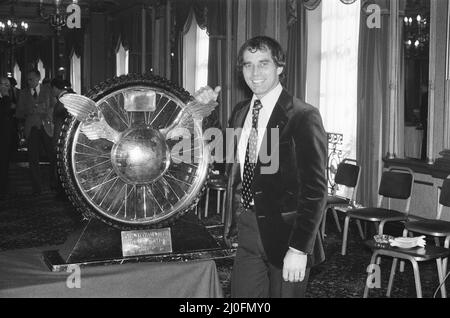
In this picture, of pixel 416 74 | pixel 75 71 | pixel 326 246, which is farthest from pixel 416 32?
A: pixel 75 71

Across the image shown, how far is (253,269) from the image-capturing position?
2135 mm

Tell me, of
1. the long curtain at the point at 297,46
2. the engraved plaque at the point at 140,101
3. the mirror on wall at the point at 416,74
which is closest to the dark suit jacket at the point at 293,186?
the engraved plaque at the point at 140,101

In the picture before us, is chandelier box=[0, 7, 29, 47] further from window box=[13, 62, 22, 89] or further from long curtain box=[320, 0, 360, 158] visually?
long curtain box=[320, 0, 360, 158]

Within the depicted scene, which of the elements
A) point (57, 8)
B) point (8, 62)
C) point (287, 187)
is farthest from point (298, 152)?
point (8, 62)

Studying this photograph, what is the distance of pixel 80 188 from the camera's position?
1978 mm

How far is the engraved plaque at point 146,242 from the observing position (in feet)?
6.75

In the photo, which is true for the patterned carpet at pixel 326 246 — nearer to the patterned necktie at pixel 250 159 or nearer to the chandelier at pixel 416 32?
the patterned necktie at pixel 250 159

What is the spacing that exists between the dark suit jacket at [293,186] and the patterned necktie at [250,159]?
3 cm

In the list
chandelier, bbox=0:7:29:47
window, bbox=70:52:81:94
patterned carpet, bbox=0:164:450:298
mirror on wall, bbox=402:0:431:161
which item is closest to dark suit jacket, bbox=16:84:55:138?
patterned carpet, bbox=0:164:450:298

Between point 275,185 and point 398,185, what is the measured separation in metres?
3.61

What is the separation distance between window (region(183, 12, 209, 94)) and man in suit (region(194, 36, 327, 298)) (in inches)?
367

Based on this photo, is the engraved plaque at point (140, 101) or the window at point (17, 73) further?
the window at point (17, 73)

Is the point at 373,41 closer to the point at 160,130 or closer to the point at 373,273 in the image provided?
the point at 373,273

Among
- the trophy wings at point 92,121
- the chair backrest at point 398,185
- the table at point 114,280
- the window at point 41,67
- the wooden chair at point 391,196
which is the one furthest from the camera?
the window at point 41,67
